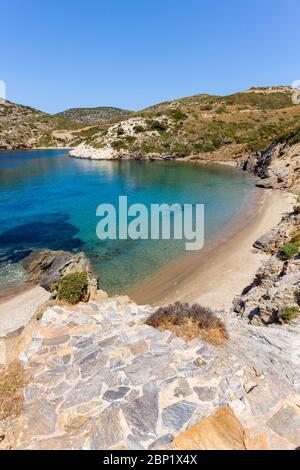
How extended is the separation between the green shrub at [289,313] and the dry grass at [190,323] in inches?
135

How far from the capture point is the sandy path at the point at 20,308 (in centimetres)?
1434

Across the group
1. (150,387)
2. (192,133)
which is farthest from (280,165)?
(150,387)

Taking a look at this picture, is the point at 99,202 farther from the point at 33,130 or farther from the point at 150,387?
the point at 33,130

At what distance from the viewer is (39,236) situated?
89.7 feet

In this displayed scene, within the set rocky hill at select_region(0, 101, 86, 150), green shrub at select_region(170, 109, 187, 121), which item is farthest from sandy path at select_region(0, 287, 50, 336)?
rocky hill at select_region(0, 101, 86, 150)

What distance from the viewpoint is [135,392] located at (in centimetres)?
659

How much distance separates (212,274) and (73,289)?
10.7 metres

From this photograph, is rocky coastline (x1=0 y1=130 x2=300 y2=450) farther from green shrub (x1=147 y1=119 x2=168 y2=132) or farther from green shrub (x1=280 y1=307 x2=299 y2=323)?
green shrub (x1=147 y1=119 x2=168 y2=132)

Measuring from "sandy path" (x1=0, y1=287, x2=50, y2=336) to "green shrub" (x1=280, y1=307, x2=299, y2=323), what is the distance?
12.2m

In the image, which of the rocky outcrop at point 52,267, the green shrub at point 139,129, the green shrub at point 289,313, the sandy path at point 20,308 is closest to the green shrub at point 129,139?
the green shrub at point 139,129

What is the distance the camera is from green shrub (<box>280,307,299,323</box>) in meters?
11.1

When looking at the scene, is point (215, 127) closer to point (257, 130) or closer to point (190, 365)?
point (257, 130)

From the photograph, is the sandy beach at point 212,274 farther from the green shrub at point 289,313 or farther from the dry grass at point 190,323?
the dry grass at point 190,323

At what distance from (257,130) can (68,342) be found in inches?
3710
